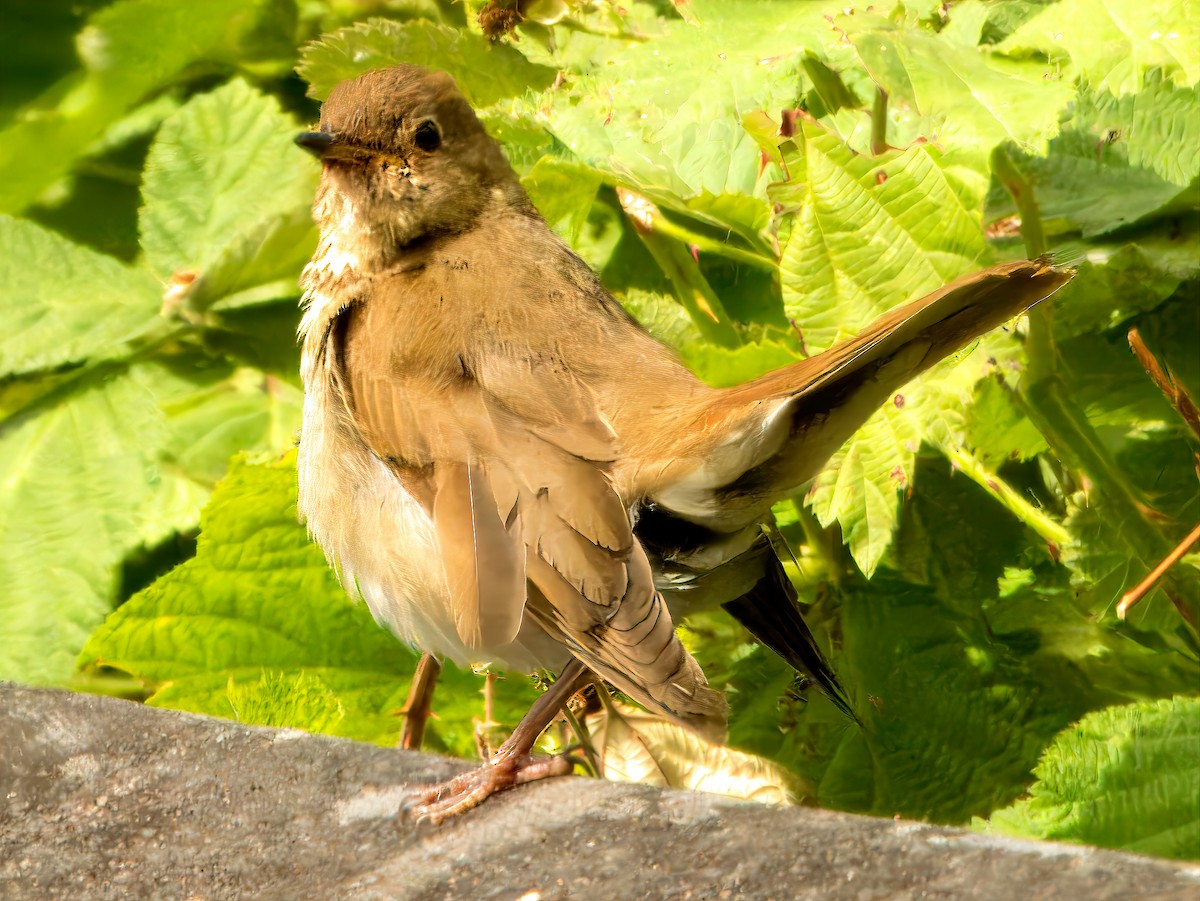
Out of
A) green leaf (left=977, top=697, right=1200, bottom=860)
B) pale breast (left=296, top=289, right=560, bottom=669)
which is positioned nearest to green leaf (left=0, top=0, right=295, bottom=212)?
pale breast (left=296, top=289, right=560, bottom=669)

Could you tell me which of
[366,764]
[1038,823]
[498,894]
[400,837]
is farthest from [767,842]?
[1038,823]

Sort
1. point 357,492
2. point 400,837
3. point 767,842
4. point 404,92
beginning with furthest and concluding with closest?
point 404,92 → point 357,492 → point 400,837 → point 767,842

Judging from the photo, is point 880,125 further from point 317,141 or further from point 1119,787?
point 1119,787

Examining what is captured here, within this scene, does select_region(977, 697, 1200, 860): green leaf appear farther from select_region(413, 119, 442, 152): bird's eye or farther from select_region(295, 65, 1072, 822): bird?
select_region(413, 119, 442, 152): bird's eye

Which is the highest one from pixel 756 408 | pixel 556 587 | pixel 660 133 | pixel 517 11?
pixel 517 11

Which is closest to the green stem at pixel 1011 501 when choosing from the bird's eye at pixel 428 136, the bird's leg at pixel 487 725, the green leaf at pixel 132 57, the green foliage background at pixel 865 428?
the green foliage background at pixel 865 428

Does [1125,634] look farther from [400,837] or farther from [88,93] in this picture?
[88,93]
